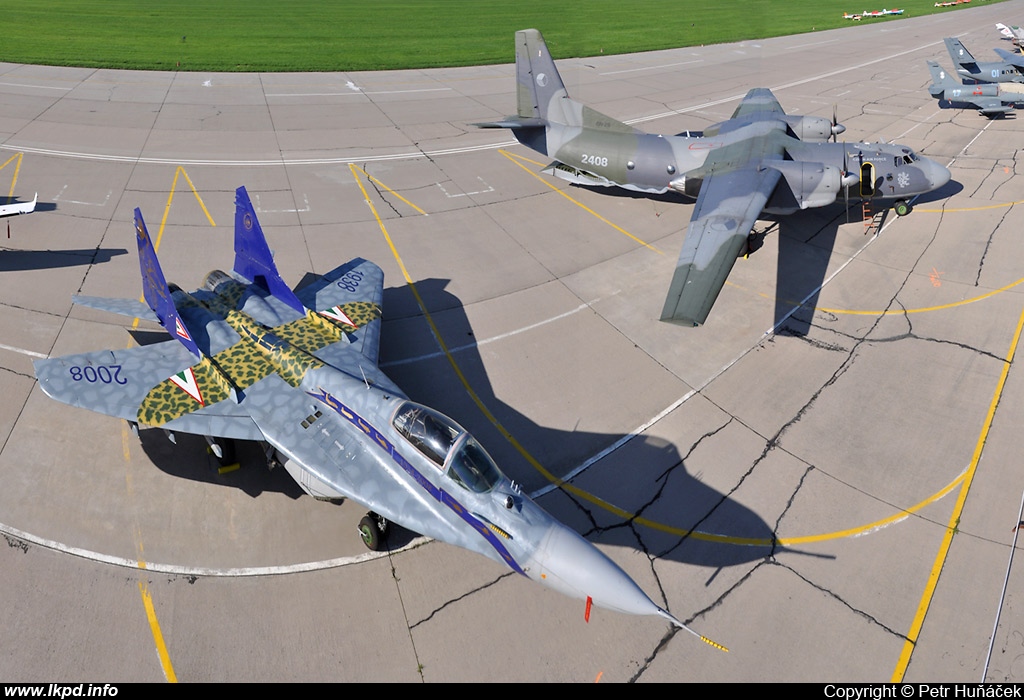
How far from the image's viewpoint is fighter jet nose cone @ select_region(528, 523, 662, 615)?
32.5 ft

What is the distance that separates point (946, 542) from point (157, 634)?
54.1 feet

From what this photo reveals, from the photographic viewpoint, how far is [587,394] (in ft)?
55.4

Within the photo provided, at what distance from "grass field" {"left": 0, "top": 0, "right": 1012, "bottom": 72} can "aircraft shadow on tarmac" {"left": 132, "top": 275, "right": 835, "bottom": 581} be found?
137 ft

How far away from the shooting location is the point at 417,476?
11.8m

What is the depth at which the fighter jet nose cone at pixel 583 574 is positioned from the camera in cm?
991

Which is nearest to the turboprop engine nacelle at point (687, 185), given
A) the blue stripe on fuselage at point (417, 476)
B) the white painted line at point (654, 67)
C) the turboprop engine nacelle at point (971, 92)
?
the blue stripe on fuselage at point (417, 476)

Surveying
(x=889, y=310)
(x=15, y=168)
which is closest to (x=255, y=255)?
(x=15, y=168)

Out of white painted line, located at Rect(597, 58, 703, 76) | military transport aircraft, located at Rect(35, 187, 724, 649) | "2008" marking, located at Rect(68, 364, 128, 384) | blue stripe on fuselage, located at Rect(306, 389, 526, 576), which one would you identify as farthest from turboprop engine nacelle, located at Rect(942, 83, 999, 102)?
"2008" marking, located at Rect(68, 364, 128, 384)

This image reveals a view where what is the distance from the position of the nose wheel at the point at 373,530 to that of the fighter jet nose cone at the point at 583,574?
3.61 m

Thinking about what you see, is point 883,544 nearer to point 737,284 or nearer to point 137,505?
point 737,284

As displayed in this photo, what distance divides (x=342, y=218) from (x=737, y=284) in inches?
646

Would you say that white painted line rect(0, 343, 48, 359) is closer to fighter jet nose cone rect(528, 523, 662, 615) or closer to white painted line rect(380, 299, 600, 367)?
white painted line rect(380, 299, 600, 367)

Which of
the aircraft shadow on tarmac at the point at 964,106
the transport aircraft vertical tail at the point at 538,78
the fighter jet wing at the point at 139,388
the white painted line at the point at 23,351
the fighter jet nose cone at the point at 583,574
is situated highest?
the transport aircraft vertical tail at the point at 538,78

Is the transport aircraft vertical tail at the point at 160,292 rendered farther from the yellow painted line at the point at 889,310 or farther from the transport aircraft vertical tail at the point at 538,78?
the transport aircraft vertical tail at the point at 538,78
